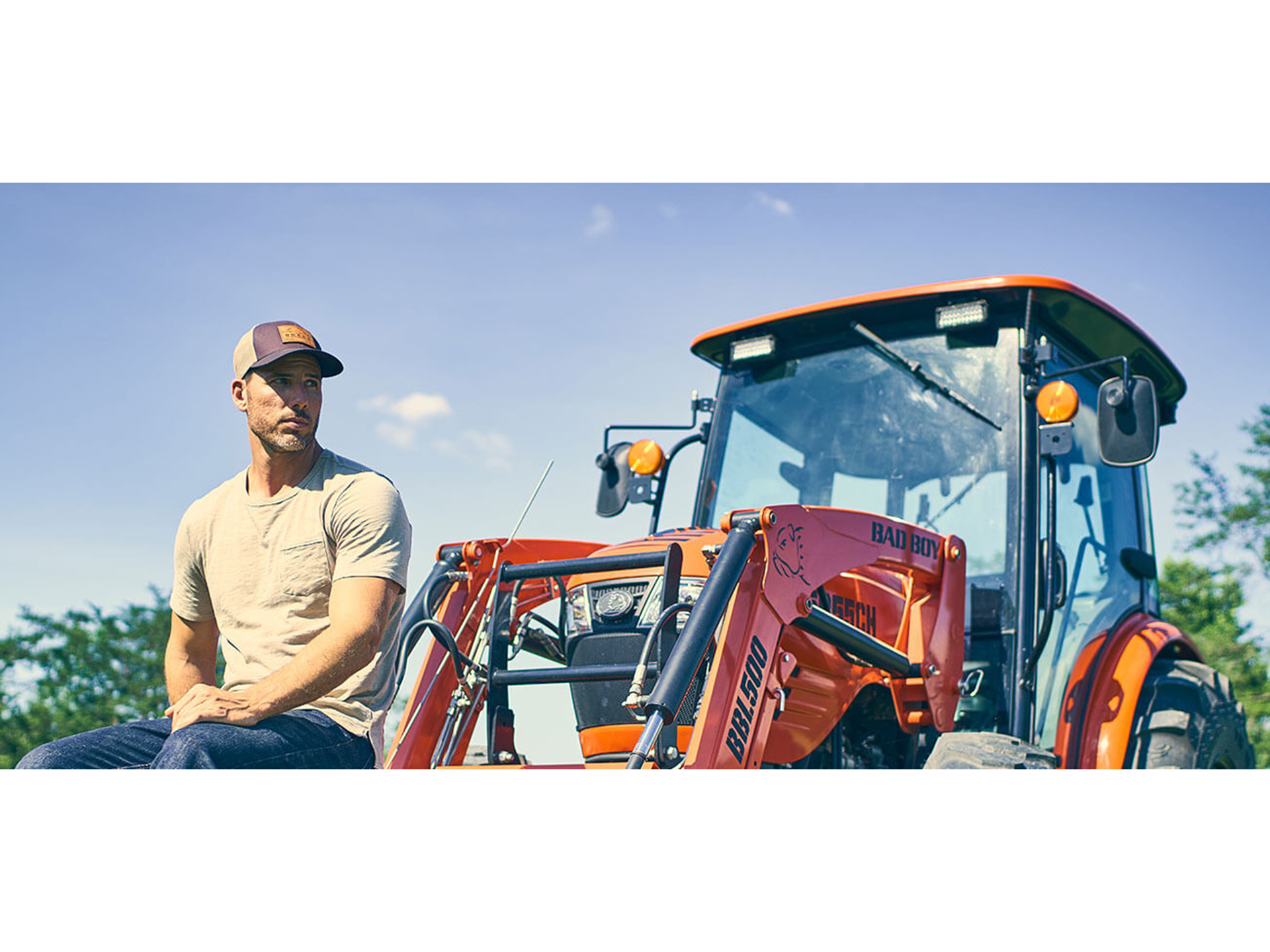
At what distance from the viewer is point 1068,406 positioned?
176 inches

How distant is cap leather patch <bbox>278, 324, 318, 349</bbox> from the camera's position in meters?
2.57

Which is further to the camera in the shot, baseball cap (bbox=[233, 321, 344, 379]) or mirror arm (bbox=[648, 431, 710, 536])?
mirror arm (bbox=[648, 431, 710, 536])

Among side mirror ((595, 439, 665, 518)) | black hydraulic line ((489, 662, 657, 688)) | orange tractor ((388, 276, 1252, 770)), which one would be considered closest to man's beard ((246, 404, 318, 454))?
orange tractor ((388, 276, 1252, 770))

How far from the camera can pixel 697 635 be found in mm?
3570

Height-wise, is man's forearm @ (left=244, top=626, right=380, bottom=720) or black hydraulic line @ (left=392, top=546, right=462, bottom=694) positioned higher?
man's forearm @ (left=244, top=626, right=380, bottom=720)

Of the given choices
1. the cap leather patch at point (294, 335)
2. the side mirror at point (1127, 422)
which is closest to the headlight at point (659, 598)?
the side mirror at point (1127, 422)

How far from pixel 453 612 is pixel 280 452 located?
2292 millimetres

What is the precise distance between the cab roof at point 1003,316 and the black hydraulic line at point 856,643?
4.83ft

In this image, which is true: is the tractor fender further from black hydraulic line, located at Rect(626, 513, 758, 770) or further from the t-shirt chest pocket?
the t-shirt chest pocket

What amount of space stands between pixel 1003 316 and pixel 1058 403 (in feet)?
1.92

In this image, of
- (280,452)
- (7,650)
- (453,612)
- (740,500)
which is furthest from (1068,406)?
(7,650)

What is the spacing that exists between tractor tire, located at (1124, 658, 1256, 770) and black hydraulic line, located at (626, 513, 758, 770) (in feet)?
6.94

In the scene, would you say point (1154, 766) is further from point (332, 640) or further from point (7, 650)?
point (7, 650)

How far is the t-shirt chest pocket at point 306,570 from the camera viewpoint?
8.38 feet
